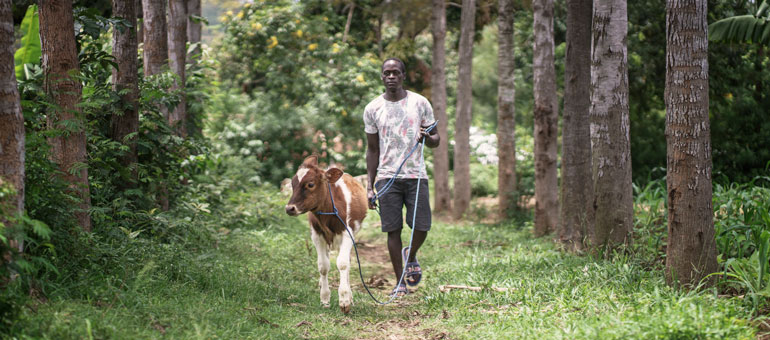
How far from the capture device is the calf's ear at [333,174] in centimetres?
683

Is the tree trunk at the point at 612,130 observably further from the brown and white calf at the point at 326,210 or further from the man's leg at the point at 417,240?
the brown and white calf at the point at 326,210

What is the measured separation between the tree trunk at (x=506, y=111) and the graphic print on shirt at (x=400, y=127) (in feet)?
22.8

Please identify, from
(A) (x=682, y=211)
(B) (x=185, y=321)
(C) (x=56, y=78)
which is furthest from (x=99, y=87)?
(A) (x=682, y=211)

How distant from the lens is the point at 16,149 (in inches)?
182

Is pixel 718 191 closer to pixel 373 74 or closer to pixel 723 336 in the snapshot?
pixel 723 336

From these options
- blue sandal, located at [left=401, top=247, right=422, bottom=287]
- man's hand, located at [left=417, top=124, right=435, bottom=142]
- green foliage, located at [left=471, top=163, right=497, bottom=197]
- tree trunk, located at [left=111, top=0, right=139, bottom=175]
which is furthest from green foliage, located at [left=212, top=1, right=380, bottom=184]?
man's hand, located at [left=417, top=124, right=435, bottom=142]

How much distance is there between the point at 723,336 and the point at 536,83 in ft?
24.2

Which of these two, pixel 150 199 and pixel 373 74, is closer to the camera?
pixel 150 199

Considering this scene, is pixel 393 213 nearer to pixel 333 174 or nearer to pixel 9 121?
pixel 333 174

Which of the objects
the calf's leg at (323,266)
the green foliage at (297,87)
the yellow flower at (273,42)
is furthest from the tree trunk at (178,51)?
the yellow flower at (273,42)

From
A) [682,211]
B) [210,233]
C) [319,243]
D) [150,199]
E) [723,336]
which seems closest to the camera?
[723,336]

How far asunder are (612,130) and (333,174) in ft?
10.4

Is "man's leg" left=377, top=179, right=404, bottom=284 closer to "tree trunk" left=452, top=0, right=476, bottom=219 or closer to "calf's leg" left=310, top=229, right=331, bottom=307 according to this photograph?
"calf's leg" left=310, top=229, right=331, bottom=307

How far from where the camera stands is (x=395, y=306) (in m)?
6.96
